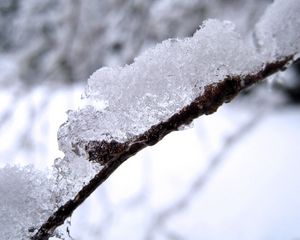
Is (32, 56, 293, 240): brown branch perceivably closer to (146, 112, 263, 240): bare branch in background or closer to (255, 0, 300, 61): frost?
(255, 0, 300, 61): frost

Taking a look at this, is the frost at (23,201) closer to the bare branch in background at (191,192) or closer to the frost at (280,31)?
the frost at (280,31)

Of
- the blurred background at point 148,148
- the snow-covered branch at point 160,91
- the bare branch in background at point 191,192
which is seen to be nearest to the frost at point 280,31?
the snow-covered branch at point 160,91

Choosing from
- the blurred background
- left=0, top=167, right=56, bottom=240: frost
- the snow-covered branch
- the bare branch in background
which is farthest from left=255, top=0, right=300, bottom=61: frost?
the bare branch in background

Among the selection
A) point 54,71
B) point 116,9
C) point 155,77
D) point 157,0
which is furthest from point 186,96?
point 157,0

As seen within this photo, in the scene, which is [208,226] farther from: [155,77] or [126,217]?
[155,77]

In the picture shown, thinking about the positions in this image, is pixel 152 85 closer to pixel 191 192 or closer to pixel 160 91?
pixel 160 91

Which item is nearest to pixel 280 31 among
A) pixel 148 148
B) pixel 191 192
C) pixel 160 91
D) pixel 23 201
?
pixel 160 91
